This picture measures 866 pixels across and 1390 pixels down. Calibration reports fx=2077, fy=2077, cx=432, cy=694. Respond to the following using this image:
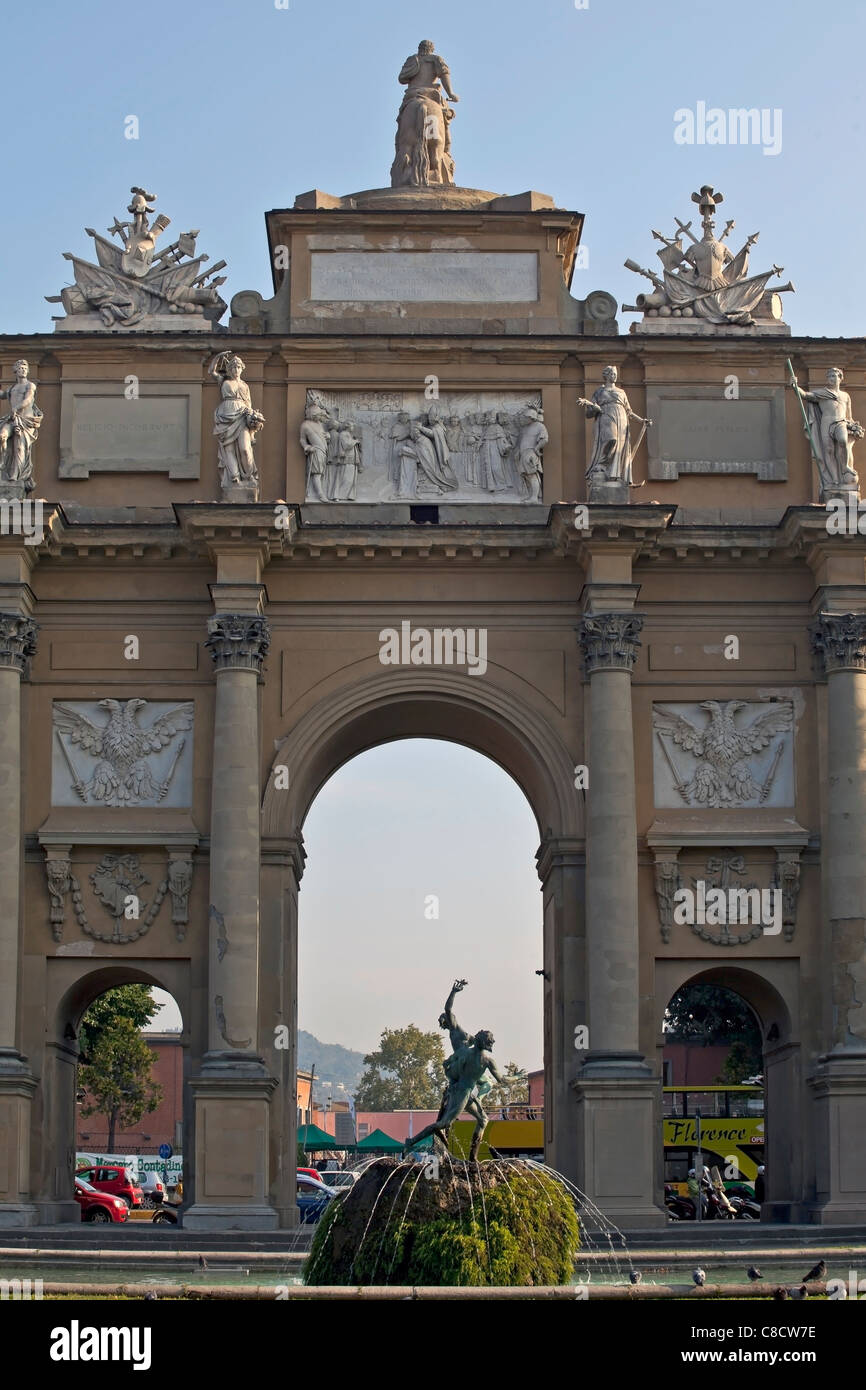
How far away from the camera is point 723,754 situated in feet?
103

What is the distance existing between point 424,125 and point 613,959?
558 inches

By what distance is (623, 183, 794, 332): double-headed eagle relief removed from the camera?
107 ft

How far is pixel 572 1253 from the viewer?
60.0 ft

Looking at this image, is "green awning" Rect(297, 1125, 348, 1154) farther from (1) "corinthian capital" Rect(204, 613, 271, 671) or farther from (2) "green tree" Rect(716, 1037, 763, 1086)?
(1) "corinthian capital" Rect(204, 613, 271, 671)

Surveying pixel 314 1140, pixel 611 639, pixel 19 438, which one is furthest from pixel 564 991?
pixel 314 1140

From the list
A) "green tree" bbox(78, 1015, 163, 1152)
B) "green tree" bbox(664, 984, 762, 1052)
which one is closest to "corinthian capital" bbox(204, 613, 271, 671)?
"green tree" bbox(664, 984, 762, 1052)

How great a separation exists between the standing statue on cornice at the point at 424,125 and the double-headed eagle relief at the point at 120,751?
9738 mm

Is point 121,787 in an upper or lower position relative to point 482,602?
lower

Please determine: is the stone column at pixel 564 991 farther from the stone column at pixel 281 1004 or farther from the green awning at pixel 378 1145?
the green awning at pixel 378 1145

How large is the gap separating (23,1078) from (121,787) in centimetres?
457

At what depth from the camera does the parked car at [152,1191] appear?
161 feet

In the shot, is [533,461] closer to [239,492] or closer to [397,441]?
[397,441]

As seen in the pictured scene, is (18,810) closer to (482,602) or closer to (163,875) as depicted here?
(163,875)
